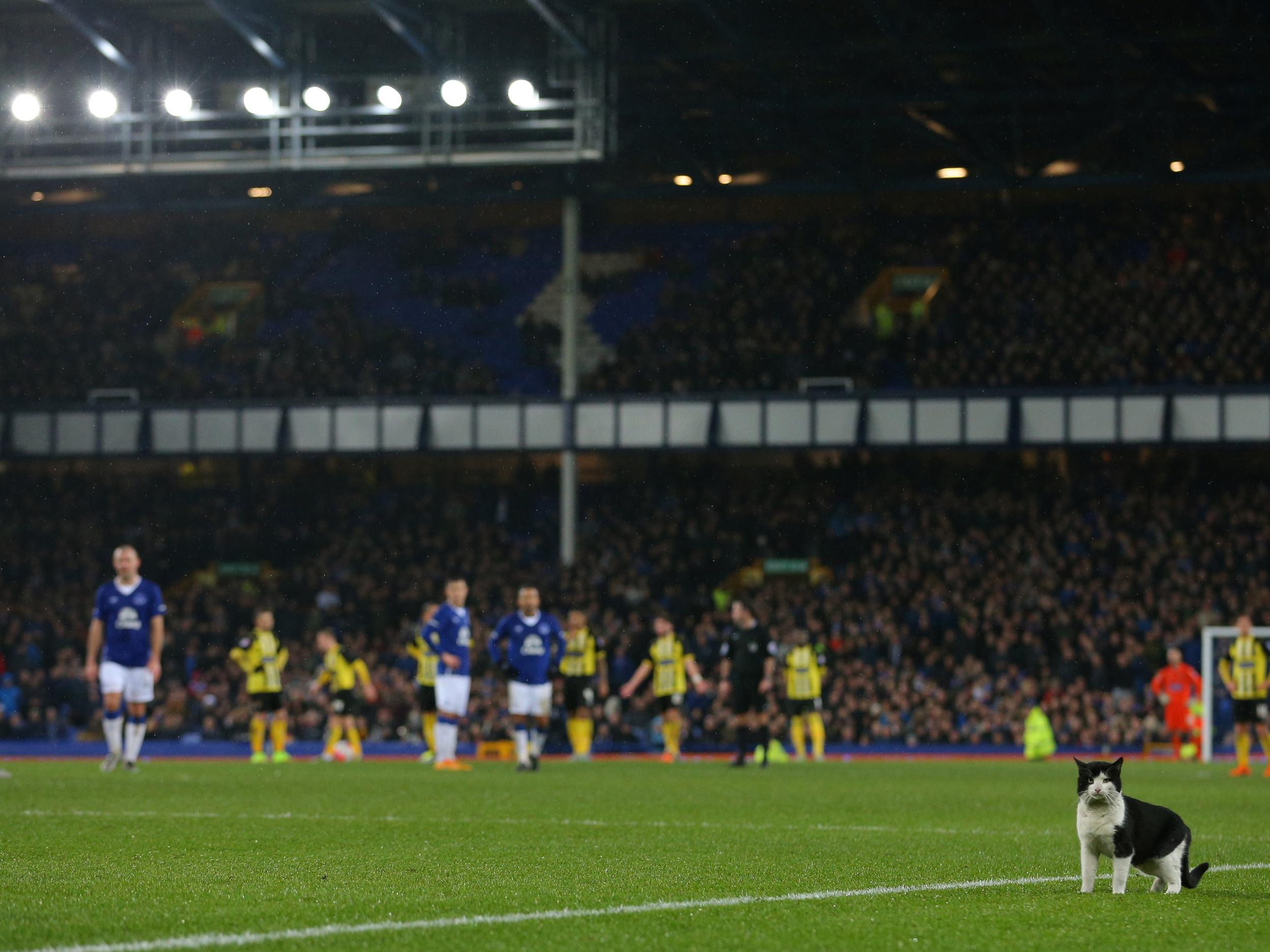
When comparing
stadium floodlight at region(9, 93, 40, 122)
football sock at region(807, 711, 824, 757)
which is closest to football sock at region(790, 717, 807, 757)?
football sock at region(807, 711, 824, 757)

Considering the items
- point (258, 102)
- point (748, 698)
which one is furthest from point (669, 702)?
point (258, 102)

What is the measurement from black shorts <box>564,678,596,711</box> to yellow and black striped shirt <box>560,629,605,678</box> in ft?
0.40

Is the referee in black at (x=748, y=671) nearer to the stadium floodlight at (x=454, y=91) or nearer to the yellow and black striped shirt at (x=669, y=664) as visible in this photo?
the yellow and black striped shirt at (x=669, y=664)

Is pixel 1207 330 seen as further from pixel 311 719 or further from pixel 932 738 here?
pixel 311 719

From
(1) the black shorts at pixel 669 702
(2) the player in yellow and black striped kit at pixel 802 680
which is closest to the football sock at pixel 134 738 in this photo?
(1) the black shorts at pixel 669 702

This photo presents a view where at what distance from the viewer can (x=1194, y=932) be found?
6691mm

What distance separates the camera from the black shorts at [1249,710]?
24656 mm

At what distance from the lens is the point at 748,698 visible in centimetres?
2477

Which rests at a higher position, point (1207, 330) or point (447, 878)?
point (1207, 330)

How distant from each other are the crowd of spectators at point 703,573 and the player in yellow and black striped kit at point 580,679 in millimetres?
5507

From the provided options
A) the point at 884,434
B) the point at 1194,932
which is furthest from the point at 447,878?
the point at 884,434

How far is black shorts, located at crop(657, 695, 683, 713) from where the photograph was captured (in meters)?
27.5

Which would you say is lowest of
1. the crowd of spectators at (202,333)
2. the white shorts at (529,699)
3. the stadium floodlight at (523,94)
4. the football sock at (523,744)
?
the football sock at (523,744)

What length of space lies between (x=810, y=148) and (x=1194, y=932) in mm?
36295
